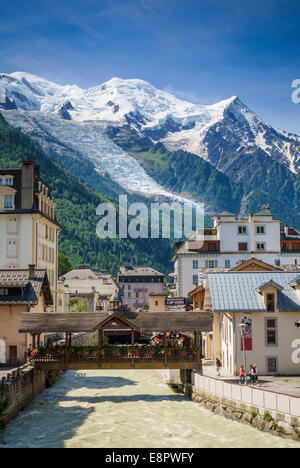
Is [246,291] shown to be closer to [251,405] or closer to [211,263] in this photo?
[251,405]

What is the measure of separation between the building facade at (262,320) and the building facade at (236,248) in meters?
50.0

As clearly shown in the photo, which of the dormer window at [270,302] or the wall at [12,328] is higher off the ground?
the dormer window at [270,302]

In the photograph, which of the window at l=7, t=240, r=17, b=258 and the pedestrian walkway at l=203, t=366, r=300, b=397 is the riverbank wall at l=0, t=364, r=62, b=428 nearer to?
the pedestrian walkway at l=203, t=366, r=300, b=397

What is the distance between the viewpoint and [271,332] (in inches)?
1980

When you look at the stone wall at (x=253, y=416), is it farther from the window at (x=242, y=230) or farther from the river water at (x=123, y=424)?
the window at (x=242, y=230)

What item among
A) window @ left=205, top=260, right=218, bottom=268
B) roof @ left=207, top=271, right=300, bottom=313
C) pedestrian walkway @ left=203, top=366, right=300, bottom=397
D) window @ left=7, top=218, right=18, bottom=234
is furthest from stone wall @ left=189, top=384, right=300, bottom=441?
window @ left=205, top=260, right=218, bottom=268

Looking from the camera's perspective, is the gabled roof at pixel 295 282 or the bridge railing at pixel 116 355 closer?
the bridge railing at pixel 116 355

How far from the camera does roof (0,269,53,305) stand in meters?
59.2

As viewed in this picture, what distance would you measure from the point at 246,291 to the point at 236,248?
5271 centimetres

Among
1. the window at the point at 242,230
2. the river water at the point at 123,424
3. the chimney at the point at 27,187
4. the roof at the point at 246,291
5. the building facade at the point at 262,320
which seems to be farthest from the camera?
the window at the point at 242,230

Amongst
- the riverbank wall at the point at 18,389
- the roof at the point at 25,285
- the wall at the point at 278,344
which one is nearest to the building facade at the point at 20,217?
the roof at the point at 25,285

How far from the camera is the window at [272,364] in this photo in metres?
49.3
